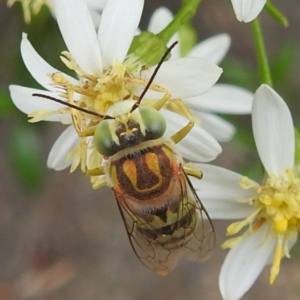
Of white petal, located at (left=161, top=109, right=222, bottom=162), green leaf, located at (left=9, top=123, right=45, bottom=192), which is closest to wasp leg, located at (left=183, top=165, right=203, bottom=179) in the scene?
white petal, located at (left=161, top=109, right=222, bottom=162)

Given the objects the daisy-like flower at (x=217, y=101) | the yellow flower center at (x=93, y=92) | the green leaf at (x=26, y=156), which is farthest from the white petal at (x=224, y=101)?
the green leaf at (x=26, y=156)

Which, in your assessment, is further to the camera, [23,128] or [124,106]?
[23,128]

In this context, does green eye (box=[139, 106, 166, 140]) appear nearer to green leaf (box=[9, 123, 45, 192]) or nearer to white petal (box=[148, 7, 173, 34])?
white petal (box=[148, 7, 173, 34])

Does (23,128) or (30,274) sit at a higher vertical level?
(23,128)

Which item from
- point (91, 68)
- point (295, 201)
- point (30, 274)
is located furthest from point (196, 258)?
point (30, 274)

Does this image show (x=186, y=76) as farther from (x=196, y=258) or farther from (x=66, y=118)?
(x=196, y=258)

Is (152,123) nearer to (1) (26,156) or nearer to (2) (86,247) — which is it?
(1) (26,156)

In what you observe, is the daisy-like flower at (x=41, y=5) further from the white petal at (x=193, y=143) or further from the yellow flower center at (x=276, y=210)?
the yellow flower center at (x=276, y=210)
